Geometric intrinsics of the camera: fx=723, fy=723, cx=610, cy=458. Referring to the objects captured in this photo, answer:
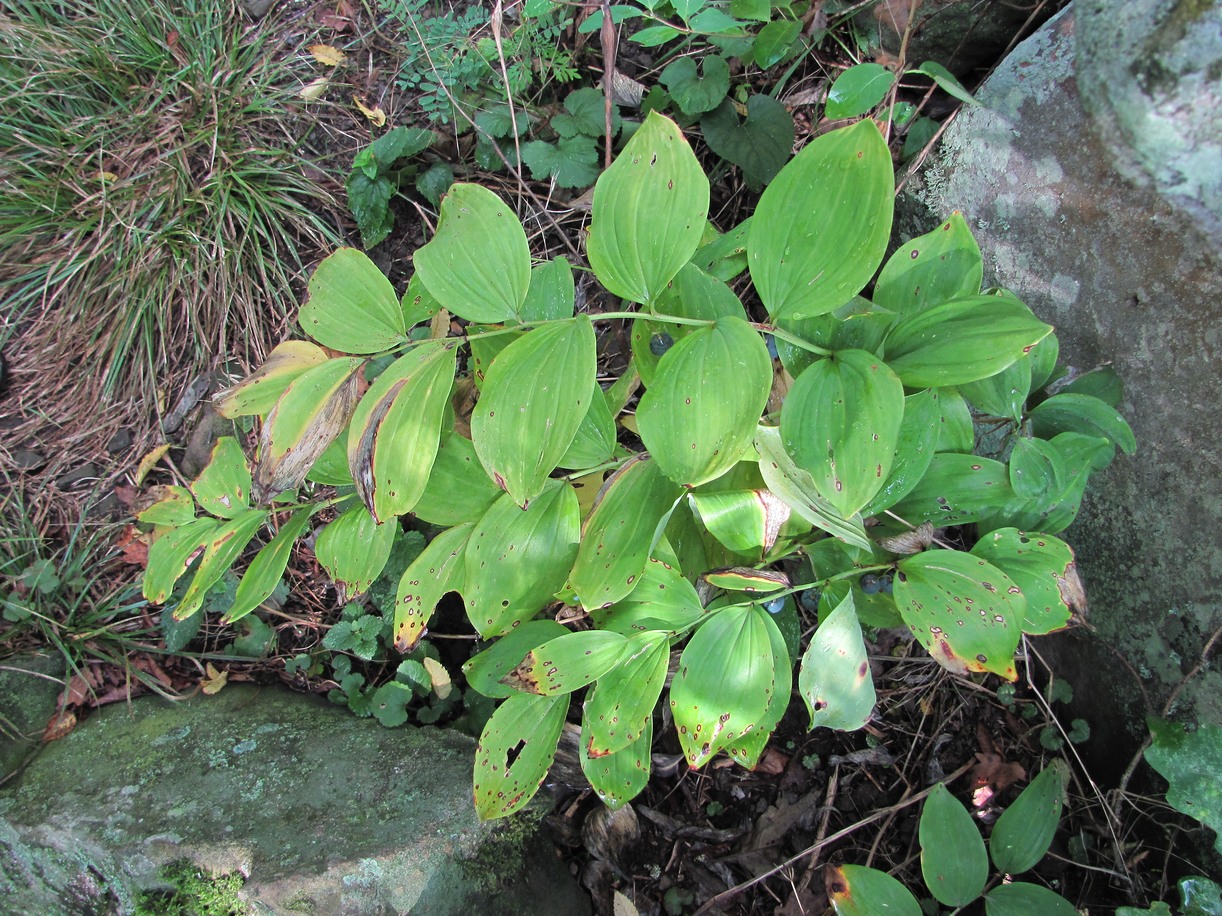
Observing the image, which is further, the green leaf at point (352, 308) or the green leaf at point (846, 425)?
the green leaf at point (352, 308)

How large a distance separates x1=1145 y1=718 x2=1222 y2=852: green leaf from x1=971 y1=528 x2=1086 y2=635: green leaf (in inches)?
16.6

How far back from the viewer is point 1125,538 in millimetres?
1756

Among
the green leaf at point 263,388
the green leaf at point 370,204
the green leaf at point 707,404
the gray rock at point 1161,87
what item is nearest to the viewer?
the gray rock at point 1161,87

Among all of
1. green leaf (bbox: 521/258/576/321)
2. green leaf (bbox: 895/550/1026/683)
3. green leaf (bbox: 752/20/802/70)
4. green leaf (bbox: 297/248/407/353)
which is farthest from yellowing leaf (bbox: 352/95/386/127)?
green leaf (bbox: 895/550/1026/683)

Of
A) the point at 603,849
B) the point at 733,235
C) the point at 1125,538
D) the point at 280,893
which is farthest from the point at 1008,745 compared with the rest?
the point at 280,893

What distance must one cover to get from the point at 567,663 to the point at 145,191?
2663 mm

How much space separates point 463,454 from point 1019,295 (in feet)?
4.95

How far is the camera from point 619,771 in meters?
1.54

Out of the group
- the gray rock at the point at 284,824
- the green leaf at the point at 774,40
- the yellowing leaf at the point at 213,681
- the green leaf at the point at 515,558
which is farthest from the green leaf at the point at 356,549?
the green leaf at the point at 774,40

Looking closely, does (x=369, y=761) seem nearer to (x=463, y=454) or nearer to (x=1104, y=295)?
(x=463, y=454)

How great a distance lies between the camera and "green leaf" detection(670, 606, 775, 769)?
1354 mm

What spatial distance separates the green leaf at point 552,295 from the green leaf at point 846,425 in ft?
1.68

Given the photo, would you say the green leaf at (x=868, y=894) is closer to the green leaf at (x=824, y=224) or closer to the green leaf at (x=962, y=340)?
the green leaf at (x=962, y=340)

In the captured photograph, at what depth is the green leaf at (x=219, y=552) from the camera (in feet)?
5.06
